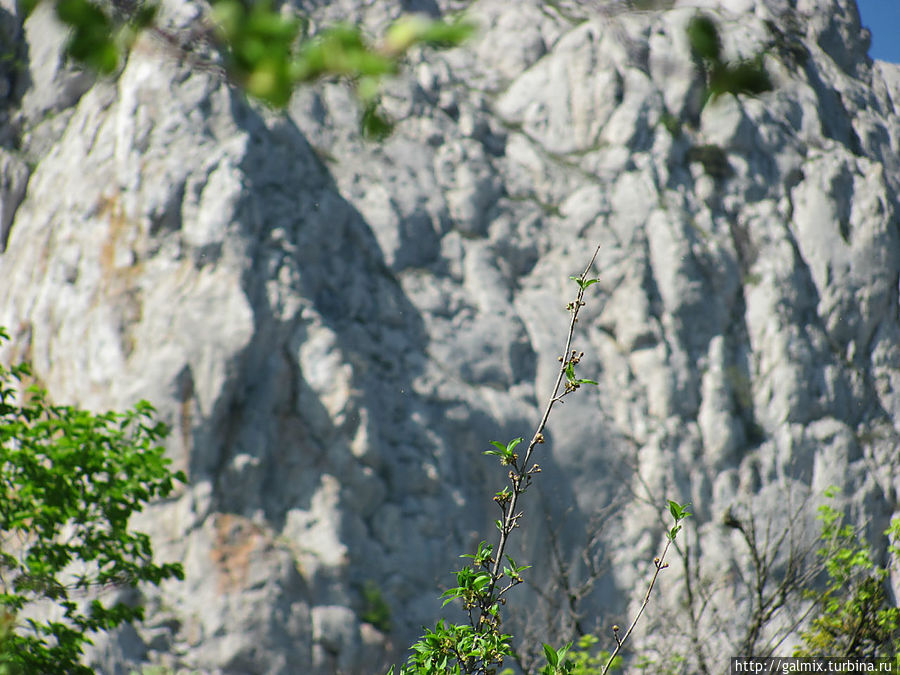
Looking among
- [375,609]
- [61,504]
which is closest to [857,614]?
[61,504]

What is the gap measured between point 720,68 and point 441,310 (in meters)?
13.3

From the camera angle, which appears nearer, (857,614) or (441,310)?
(857,614)

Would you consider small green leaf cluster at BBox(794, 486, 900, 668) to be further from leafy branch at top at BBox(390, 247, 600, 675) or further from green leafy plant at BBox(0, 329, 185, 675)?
green leafy plant at BBox(0, 329, 185, 675)

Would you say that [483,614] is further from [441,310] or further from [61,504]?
[441,310]

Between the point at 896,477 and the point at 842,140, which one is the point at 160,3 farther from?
the point at 842,140

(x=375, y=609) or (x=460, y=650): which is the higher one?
(x=375, y=609)

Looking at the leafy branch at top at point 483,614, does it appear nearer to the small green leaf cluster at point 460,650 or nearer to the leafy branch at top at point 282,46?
the small green leaf cluster at point 460,650

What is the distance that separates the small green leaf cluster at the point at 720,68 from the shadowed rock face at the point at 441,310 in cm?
811

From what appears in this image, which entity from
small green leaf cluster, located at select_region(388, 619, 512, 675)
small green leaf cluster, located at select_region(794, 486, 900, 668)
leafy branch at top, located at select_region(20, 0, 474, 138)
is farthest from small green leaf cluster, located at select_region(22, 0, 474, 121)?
small green leaf cluster, located at select_region(794, 486, 900, 668)

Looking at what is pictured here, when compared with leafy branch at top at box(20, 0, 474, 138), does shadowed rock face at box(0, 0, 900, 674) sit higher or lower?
higher

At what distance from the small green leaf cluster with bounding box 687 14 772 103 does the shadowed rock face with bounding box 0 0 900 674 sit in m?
8.11

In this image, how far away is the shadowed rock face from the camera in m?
11.7

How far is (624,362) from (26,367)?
1210cm

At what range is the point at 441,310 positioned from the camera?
14.8 meters
